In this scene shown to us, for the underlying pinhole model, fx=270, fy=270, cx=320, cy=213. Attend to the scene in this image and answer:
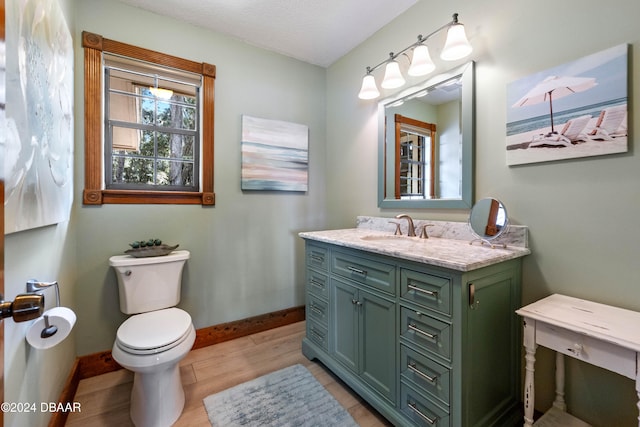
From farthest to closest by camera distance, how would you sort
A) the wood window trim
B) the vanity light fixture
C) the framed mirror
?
the wood window trim < the framed mirror < the vanity light fixture

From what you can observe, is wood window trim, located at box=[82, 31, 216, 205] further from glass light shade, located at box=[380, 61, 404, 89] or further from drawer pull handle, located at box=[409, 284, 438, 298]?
drawer pull handle, located at box=[409, 284, 438, 298]

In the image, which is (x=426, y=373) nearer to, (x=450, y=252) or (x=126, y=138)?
(x=450, y=252)

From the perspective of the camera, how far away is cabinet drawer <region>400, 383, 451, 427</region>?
3.81 feet

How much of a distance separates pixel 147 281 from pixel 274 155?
1378 millimetres

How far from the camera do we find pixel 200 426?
1.40 m

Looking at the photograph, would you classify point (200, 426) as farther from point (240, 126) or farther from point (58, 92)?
point (240, 126)

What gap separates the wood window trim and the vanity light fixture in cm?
128

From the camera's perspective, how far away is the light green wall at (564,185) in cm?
112

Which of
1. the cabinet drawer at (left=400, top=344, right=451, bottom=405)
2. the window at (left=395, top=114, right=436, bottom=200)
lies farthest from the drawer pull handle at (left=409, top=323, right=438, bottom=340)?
the window at (left=395, top=114, right=436, bottom=200)

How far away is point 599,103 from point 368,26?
5.31 ft

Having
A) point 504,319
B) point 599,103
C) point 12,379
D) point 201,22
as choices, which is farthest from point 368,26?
point 12,379

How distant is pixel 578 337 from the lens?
0.98 meters

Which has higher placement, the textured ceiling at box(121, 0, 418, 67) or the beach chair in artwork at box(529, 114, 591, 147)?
the textured ceiling at box(121, 0, 418, 67)

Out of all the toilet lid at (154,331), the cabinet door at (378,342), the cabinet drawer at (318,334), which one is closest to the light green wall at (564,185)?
the cabinet door at (378,342)
